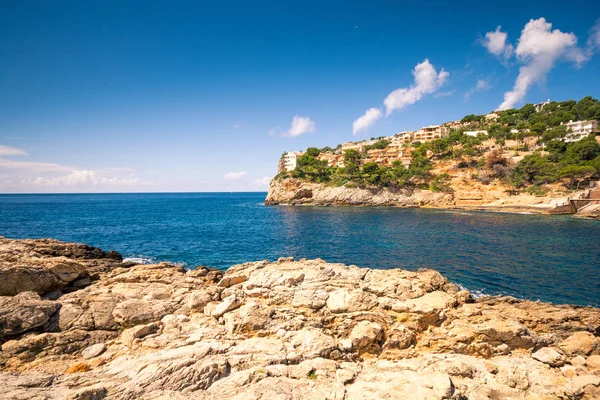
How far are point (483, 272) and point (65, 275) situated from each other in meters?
26.2

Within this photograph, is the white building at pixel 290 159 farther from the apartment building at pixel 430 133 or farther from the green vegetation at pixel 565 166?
the green vegetation at pixel 565 166

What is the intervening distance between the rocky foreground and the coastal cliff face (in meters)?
63.4

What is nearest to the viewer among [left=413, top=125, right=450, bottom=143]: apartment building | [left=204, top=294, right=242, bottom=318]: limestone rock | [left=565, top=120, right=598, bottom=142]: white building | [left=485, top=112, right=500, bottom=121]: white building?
[left=204, top=294, right=242, bottom=318]: limestone rock

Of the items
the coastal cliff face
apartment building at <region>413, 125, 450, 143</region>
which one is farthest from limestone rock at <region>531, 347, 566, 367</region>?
apartment building at <region>413, 125, 450, 143</region>

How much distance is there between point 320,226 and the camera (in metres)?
43.8

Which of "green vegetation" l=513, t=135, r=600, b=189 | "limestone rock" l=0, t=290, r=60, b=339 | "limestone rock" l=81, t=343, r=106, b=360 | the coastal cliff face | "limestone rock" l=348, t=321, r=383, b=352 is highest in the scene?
"green vegetation" l=513, t=135, r=600, b=189

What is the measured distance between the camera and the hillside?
60.5m

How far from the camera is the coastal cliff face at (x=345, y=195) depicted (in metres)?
71.9

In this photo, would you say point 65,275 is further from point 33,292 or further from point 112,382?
point 112,382

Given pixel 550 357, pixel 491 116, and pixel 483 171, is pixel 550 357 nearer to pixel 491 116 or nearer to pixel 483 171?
pixel 483 171

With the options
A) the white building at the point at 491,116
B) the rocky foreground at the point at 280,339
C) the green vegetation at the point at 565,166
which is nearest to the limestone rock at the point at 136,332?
the rocky foreground at the point at 280,339

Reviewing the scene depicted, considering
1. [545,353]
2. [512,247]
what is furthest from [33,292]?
[512,247]

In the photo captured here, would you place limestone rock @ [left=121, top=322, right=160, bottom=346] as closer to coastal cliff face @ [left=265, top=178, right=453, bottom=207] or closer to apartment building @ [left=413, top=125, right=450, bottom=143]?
coastal cliff face @ [left=265, top=178, right=453, bottom=207]

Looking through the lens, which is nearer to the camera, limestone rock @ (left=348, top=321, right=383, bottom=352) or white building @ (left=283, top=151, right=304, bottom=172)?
limestone rock @ (left=348, top=321, right=383, bottom=352)
